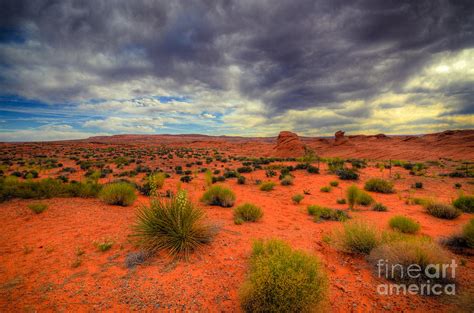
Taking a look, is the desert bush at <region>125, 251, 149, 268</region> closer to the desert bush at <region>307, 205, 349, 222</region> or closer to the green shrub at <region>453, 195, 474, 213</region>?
the desert bush at <region>307, 205, 349, 222</region>

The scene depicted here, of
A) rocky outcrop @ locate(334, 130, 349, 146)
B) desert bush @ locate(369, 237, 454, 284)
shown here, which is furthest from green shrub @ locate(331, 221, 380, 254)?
rocky outcrop @ locate(334, 130, 349, 146)

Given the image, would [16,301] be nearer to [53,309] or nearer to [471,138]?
[53,309]

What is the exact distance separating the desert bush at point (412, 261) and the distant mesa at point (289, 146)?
2774cm

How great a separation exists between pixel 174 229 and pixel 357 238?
387 cm

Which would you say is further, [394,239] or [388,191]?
[388,191]

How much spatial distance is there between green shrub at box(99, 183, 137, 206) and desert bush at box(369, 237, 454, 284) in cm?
790

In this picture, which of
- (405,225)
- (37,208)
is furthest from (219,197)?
(405,225)

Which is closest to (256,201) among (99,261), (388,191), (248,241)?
(248,241)

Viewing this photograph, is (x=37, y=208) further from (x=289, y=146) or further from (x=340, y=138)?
(x=340, y=138)

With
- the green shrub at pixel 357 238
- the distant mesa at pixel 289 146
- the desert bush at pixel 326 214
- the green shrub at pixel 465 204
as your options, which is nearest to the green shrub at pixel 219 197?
the desert bush at pixel 326 214

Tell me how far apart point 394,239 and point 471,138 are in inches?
1733

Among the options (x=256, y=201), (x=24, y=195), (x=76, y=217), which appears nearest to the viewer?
(x=76, y=217)

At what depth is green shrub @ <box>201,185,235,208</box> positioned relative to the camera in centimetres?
843

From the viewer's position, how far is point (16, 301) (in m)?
3.05
